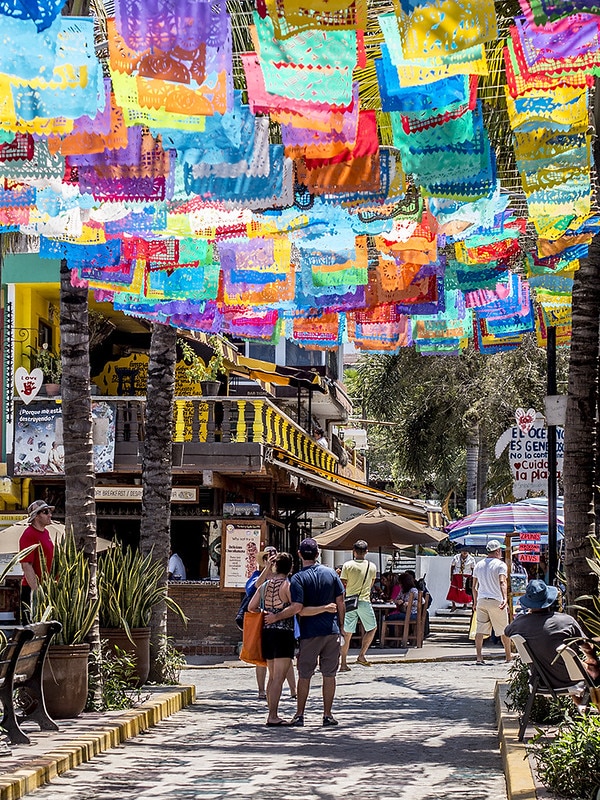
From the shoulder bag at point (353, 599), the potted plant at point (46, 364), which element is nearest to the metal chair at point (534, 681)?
the shoulder bag at point (353, 599)

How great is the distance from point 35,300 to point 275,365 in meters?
6.62

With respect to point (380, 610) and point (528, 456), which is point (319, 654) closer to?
point (528, 456)

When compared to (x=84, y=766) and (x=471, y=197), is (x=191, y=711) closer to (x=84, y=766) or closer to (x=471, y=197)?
(x=84, y=766)

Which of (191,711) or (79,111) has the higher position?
(79,111)

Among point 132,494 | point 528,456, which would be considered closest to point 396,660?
point 528,456

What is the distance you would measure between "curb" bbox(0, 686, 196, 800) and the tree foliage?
18109 millimetres

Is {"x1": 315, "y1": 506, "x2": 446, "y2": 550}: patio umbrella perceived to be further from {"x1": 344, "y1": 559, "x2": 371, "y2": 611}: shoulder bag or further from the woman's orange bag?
the woman's orange bag

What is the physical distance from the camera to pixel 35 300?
28.3m

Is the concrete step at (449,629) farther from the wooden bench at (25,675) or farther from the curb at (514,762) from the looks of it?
the wooden bench at (25,675)

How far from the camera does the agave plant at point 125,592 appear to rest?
1436 centimetres

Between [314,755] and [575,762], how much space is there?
3494 millimetres

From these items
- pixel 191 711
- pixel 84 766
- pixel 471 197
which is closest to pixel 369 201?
pixel 471 197

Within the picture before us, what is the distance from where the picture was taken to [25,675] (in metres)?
10.6

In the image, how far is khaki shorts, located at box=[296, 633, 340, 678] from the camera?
13.0 metres
